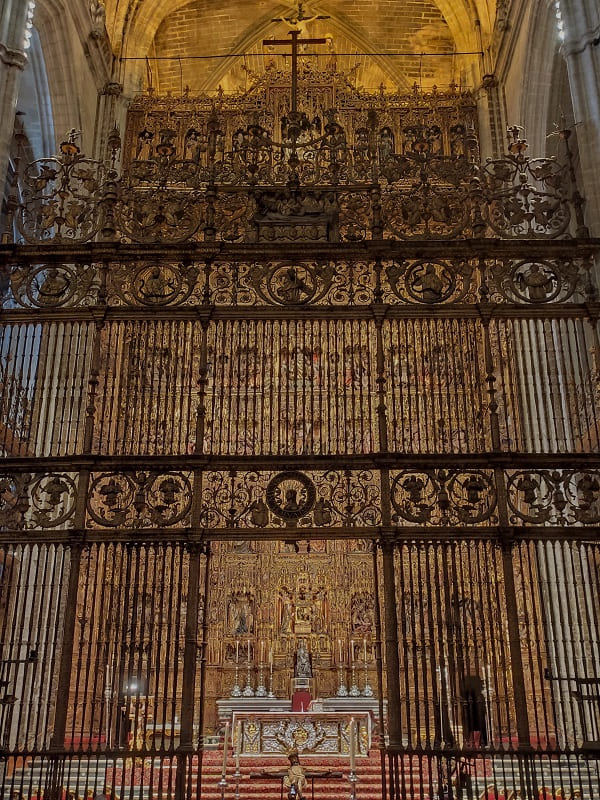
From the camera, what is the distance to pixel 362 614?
1516cm

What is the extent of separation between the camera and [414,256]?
9.24 metres

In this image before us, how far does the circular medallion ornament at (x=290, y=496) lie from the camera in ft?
27.3

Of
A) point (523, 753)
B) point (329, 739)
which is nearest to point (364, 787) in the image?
point (329, 739)

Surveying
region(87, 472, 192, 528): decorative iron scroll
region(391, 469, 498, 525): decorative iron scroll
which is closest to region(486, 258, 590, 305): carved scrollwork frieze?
region(391, 469, 498, 525): decorative iron scroll

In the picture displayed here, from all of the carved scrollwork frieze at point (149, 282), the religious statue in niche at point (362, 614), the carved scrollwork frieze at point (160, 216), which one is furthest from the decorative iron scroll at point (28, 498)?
the religious statue in niche at point (362, 614)

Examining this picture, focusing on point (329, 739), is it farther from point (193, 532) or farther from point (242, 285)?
point (242, 285)

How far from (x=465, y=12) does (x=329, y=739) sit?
656 inches

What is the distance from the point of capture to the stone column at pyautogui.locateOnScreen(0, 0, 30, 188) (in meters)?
9.55

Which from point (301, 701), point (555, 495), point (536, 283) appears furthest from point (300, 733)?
point (536, 283)

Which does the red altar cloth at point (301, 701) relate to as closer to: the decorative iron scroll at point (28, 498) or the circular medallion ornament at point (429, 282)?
the decorative iron scroll at point (28, 498)

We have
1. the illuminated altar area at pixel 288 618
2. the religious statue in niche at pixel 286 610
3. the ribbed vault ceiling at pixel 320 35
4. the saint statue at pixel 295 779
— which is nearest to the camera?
the saint statue at pixel 295 779

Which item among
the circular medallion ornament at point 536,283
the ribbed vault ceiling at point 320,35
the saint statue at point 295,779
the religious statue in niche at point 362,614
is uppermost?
the ribbed vault ceiling at point 320,35

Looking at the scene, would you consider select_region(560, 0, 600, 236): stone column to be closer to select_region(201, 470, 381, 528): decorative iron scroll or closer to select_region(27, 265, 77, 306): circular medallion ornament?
select_region(201, 470, 381, 528): decorative iron scroll

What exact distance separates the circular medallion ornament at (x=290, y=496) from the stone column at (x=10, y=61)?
4.79 meters
